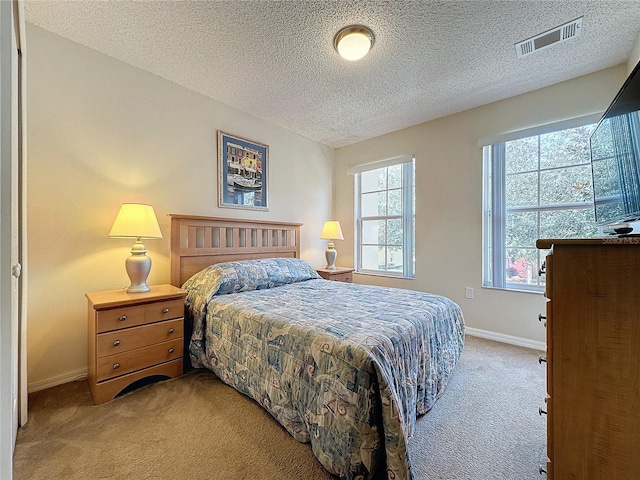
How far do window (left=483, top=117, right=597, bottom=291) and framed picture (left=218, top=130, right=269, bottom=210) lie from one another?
99.9 inches

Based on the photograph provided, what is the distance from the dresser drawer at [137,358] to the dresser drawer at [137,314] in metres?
0.19

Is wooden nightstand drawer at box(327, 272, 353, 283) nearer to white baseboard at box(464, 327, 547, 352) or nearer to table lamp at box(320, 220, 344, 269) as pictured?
table lamp at box(320, 220, 344, 269)

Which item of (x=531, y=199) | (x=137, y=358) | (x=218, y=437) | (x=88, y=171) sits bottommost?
(x=218, y=437)

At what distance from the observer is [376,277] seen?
3926 mm

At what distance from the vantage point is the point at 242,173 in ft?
10.4

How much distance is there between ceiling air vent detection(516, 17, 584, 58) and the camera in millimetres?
1894

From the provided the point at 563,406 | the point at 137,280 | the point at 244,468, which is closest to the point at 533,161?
the point at 563,406

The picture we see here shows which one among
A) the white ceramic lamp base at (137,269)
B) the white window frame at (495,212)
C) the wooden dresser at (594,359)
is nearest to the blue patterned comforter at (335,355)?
the white ceramic lamp base at (137,269)

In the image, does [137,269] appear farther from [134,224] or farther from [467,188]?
[467,188]

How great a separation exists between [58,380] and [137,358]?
69cm

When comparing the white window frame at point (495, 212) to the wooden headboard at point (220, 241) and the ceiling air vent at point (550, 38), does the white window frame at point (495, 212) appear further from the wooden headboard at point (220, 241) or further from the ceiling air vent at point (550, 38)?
the wooden headboard at point (220, 241)

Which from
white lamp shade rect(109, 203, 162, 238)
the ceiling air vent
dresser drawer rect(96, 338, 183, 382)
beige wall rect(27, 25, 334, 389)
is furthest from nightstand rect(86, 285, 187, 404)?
the ceiling air vent

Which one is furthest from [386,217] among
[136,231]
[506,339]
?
[136,231]

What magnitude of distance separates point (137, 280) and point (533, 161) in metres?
3.78
